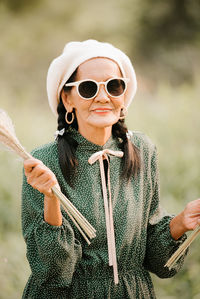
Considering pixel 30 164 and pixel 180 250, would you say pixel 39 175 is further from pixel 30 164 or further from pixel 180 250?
pixel 180 250

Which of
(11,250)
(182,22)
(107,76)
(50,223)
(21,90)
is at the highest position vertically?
(182,22)

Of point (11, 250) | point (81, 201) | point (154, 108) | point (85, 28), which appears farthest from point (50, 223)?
point (85, 28)

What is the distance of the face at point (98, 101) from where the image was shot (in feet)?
7.76

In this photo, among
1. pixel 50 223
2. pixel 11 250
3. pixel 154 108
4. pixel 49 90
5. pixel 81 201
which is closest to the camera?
pixel 50 223

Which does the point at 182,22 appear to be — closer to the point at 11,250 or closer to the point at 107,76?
the point at 11,250

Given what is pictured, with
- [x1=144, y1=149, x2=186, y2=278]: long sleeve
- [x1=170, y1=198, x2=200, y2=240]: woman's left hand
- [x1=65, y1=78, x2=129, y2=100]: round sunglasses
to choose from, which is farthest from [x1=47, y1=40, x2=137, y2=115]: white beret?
[x1=170, y1=198, x2=200, y2=240]: woman's left hand

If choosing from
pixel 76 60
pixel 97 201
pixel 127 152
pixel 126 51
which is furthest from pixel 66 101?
pixel 126 51

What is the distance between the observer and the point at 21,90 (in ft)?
25.8

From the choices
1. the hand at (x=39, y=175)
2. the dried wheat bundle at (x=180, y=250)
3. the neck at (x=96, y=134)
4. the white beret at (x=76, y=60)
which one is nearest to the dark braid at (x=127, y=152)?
the neck at (x=96, y=134)

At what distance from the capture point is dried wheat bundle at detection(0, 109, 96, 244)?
2086 mm

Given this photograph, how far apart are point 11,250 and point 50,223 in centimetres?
214

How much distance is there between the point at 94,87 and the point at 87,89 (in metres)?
0.03

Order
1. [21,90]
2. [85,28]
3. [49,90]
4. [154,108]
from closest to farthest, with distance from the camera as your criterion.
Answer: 1. [49,90]
2. [154,108]
3. [21,90]
4. [85,28]

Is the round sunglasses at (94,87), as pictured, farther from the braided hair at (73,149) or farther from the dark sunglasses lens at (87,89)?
the braided hair at (73,149)
